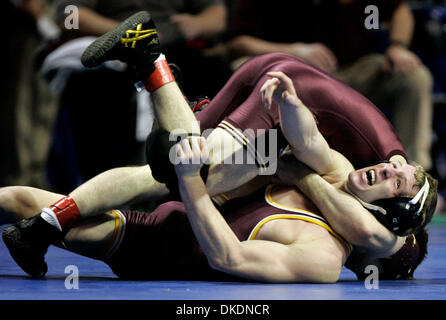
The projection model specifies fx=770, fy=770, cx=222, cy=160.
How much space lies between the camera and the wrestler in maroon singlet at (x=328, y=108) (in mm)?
3012

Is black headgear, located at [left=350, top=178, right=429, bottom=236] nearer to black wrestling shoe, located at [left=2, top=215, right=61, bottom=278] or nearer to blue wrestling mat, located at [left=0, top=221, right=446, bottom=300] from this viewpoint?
blue wrestling mat, located at [left=0, top=221, right=446, bottom=300]

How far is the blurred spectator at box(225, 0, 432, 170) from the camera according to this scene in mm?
5379

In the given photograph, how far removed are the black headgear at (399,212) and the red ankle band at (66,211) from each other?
1.04 meters

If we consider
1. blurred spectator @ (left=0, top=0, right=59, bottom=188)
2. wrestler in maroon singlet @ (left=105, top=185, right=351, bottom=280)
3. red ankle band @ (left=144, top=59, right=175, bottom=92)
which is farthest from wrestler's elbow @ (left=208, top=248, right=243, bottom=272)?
blurred spectator @ (left=0, top=0, right=59, bottom=188)

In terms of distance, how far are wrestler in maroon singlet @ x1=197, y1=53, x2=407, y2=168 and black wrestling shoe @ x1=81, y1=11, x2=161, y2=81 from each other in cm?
33

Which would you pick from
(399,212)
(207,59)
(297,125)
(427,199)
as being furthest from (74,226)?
(207,59)

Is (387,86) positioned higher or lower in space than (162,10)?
lower

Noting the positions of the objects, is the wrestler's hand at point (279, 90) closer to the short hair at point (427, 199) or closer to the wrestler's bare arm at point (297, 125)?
the wrestler's bare arm at point (297, 125)

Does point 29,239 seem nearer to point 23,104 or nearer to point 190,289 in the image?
point 190,289

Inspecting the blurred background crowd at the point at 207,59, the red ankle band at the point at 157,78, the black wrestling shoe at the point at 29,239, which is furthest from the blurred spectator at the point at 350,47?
the black wrestling shoe at the point at 29,239
